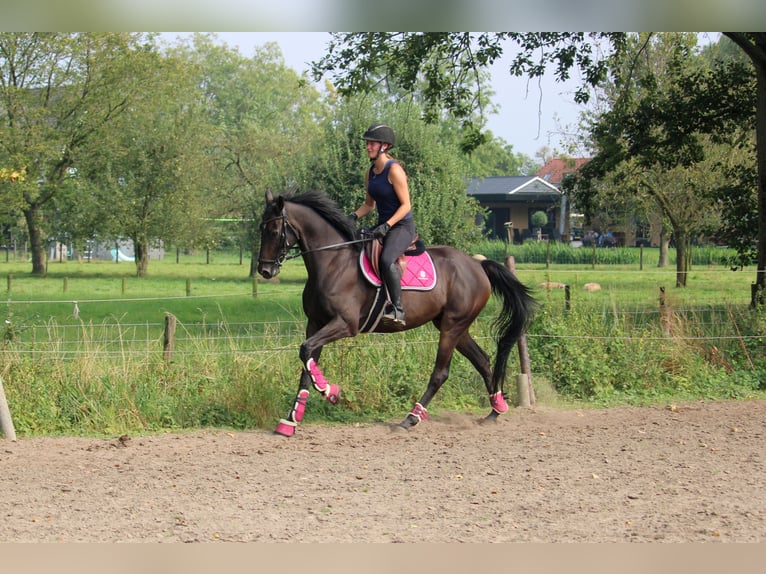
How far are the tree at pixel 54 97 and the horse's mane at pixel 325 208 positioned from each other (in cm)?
2956

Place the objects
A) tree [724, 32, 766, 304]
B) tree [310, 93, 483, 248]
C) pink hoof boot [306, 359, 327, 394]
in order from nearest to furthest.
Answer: pink hoof boot [306, 359, 327, 394] < tree [724, 32, 766, 304] < tree [310, 93, 483, 248]

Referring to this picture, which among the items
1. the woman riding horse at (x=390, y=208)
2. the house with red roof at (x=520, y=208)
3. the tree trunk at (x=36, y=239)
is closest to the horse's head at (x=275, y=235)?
the woman riding horse at (x=390, y=208)

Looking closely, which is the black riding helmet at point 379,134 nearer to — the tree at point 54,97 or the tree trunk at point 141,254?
the tree at point 54,97

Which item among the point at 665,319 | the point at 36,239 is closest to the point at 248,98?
the point at 36,239

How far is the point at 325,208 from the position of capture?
8.09m

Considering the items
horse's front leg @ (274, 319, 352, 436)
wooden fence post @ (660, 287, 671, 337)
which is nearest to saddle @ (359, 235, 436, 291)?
horse's front leg @ (274, 319, 352, 436)

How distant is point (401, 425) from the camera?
8.23 metres

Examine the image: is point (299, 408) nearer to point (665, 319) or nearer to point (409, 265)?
point (409, 265)

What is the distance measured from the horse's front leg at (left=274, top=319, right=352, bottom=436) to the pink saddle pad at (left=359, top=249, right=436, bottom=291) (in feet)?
1.80

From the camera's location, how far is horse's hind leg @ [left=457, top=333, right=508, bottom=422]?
8.71 metres

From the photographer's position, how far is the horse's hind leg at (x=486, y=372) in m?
8.71

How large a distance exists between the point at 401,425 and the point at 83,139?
1348 inches

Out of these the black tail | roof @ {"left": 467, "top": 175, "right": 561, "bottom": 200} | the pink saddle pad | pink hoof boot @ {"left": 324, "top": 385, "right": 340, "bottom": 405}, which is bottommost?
pink hoof boot @ {"left": 324, "top": 385, "right": 340, "bottom": 405}

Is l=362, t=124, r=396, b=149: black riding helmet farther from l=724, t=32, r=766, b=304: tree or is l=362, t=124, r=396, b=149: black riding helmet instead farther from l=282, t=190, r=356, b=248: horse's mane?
l=724, t=32, r=766, b=304: tree
